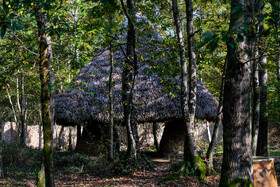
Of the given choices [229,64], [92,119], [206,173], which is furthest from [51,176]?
[92,119]

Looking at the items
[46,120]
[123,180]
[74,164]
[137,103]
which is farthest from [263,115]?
[46,120]

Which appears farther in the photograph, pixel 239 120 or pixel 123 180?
pixel 123 180

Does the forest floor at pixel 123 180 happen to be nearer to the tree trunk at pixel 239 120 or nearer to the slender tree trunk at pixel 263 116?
the slender tree trunk at pixel 263 116

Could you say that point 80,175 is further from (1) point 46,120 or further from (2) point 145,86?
(2) point 145,86

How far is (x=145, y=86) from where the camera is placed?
10.1 metres

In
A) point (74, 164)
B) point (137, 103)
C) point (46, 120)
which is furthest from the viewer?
point (137, 103)

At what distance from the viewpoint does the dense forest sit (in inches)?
143

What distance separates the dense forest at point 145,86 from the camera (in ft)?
11.9

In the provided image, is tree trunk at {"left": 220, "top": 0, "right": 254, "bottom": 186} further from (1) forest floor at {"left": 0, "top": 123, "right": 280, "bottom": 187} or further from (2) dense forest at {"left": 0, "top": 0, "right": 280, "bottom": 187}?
(1) forest floor at {"left": 0, "top": 123, "right": 280, "bottom": 187}

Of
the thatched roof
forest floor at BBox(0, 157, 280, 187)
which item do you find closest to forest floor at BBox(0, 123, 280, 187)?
forest floor at BBox(0, 157, 280, 187)

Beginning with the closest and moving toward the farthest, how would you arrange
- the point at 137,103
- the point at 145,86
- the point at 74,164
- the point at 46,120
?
the point at 46,120
the point at 74,164
the point at 137,103
the point at 145,86

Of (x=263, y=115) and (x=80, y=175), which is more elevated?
(x=263, y=115)

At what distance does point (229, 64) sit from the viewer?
372cm

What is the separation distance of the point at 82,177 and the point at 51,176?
3.26 metres
